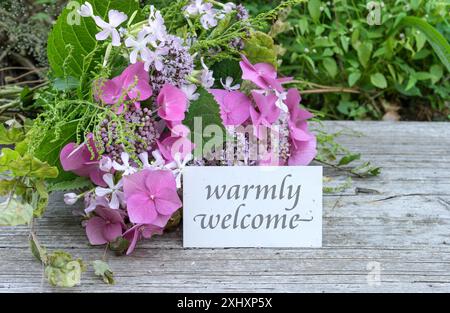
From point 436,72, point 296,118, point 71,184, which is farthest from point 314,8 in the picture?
point 71,184

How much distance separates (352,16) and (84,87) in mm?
1216

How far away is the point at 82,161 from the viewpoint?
884mm

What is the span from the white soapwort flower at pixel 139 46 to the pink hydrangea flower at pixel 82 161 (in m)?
0.13

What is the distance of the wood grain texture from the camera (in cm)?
78

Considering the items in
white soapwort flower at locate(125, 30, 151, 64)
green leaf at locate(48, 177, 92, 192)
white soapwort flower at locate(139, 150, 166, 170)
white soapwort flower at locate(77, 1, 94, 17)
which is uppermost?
white soapwort flower at locate(77, 1, 94, 17)

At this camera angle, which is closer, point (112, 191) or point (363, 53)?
point (112, 191)

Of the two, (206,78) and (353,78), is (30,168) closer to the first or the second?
(206,78)

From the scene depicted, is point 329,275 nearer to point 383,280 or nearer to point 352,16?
point 383,280

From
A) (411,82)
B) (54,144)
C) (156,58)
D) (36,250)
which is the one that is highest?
(156,58)

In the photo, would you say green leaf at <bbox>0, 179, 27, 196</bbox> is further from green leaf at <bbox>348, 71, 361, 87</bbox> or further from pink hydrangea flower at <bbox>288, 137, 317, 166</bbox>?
green leaf at <bbox>348, 71, 361, 87</bbox>

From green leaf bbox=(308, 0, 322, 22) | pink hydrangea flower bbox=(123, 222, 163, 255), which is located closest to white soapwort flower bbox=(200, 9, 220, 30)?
pink hydrangea flower bbox=(123, 222, 163, 255)

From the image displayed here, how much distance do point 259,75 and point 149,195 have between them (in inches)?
10.4

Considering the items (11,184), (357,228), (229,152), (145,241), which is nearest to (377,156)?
(357,228)

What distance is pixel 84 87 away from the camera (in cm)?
91
